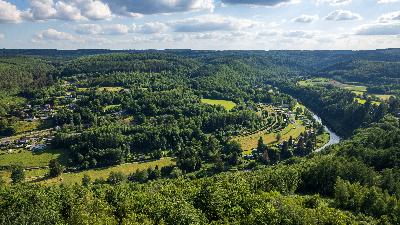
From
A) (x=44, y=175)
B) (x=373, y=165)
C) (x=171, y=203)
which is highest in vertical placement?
(x=171, y=203)

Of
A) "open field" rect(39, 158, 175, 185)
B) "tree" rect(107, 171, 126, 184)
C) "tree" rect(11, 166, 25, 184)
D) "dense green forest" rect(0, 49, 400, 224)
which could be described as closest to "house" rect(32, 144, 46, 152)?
"dense green forest" rect(0, 49, 400, 224)

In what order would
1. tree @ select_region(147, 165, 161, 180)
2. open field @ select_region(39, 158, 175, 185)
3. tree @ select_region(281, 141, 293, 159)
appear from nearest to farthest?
open field @ select_region(39, 158, 175, 185)
tree @ select_region(147, 165, 161, 180)
tree @ select_region(281, 141, 293, 159)

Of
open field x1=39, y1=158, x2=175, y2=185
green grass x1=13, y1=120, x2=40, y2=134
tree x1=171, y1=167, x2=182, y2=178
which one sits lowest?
open field x1=39, y1=158, x2=175, y2=185

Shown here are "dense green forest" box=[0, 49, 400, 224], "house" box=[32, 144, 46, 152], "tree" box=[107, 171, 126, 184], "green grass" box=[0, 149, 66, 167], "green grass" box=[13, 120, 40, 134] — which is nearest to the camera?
"dense green forest" box=[0, 49, 400, 224]

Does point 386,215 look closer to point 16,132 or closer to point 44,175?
point 44,175

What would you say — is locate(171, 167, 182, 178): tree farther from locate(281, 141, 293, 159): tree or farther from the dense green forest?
locate(281, 141, 293, 159): tree

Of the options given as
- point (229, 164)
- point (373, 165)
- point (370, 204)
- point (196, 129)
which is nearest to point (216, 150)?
point (229, 164)

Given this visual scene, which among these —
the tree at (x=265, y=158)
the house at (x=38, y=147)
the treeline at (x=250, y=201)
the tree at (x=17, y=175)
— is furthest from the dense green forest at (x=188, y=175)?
the house at (x=38, y=147)
